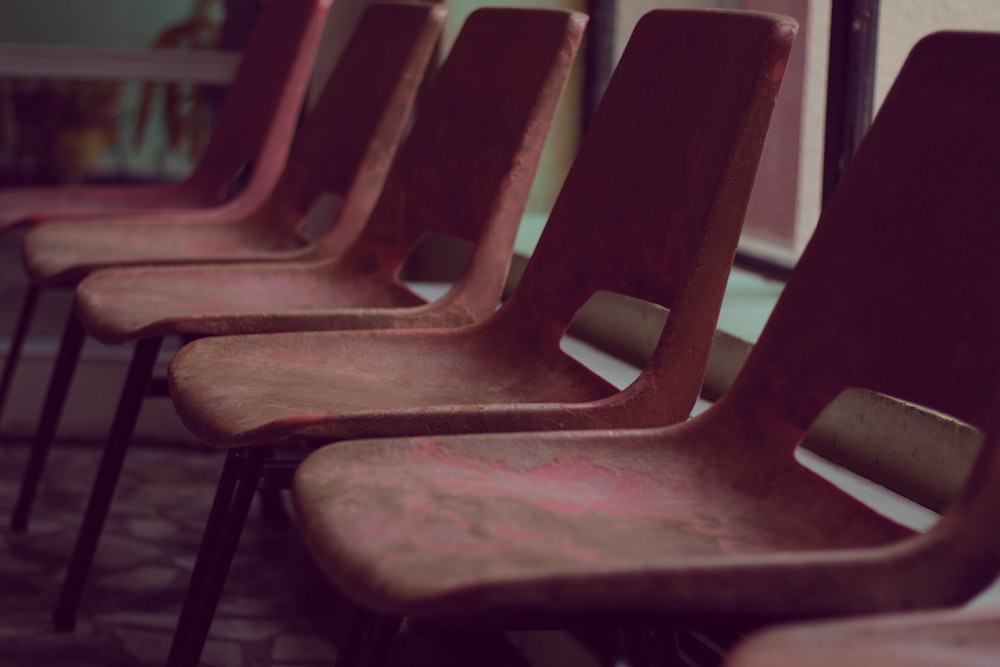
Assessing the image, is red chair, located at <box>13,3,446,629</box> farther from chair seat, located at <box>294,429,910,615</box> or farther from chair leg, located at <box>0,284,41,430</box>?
chair seat, located at <box>294,429,910,615</box>

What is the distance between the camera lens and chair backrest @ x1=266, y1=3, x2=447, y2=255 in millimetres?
2326

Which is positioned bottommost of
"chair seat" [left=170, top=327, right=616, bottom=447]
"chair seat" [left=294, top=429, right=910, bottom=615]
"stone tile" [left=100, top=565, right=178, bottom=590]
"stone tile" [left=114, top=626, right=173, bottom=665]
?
"stone tile" [left=100, top=565, right=178, bottom=590]

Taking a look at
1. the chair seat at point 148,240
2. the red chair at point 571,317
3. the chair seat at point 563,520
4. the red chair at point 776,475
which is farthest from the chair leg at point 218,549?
the chair seat at point 148,240

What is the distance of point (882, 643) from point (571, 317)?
36.7 inches

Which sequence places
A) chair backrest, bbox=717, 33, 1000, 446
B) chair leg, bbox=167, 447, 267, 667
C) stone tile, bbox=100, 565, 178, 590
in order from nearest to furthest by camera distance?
chair backrest, bbox=717, 33, 1000, 446 → chair leg, bbox=167, 447, 267, 667 → stone tile, bbox=100, 565, 178, 590

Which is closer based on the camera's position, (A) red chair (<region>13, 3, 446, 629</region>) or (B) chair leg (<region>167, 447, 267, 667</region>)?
(B) chair leg (<region>167, 447, 267, 667</region>)

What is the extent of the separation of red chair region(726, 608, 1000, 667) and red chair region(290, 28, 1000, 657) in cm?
12

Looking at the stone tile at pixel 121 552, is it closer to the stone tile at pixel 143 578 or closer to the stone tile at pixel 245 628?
the stone tile at pixel 143 578

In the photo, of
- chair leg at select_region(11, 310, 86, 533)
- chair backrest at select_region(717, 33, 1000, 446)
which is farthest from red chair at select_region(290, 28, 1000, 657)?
chair leg at select_region(11, 310, 86, 533)

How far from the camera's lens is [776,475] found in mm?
1222

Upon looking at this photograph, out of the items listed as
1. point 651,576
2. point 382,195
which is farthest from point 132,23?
point 651,576

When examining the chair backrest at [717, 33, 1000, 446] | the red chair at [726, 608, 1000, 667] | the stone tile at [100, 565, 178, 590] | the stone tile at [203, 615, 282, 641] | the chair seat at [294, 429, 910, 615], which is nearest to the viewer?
the red chair at [726, 608, 1000, 667]

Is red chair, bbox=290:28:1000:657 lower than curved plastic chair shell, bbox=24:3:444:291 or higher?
higher

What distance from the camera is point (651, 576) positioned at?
84 centimetres
